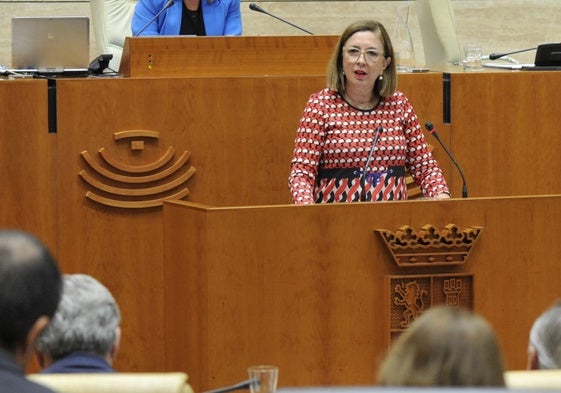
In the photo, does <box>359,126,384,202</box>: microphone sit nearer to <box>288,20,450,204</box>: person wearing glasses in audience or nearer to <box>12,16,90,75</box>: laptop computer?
<box>288,20,450,204</box>: person wearing glasses in audience

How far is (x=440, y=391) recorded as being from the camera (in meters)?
2.49

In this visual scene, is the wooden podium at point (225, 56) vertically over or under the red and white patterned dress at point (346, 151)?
over

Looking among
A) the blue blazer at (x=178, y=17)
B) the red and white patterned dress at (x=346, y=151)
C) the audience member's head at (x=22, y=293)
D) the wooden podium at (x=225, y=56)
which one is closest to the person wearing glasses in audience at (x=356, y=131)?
Answer: the red and white patterned dress at (x=346, y=151)

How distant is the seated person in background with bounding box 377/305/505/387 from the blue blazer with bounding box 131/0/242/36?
240 inches

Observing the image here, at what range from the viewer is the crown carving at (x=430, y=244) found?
606 centimetres

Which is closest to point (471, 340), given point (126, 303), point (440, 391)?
point (440, 391)

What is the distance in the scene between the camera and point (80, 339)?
3732mm

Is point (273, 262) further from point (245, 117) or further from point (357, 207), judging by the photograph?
point (245, 117)

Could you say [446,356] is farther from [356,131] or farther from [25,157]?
[25,157]

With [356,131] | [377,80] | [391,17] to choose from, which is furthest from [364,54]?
[391,17]

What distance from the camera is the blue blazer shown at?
8.94m

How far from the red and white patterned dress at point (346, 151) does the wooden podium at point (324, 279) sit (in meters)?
0.62

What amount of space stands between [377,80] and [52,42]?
1.90 metres

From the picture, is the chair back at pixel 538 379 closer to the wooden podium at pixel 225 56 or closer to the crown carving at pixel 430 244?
the crown carving at pixel 430 244
